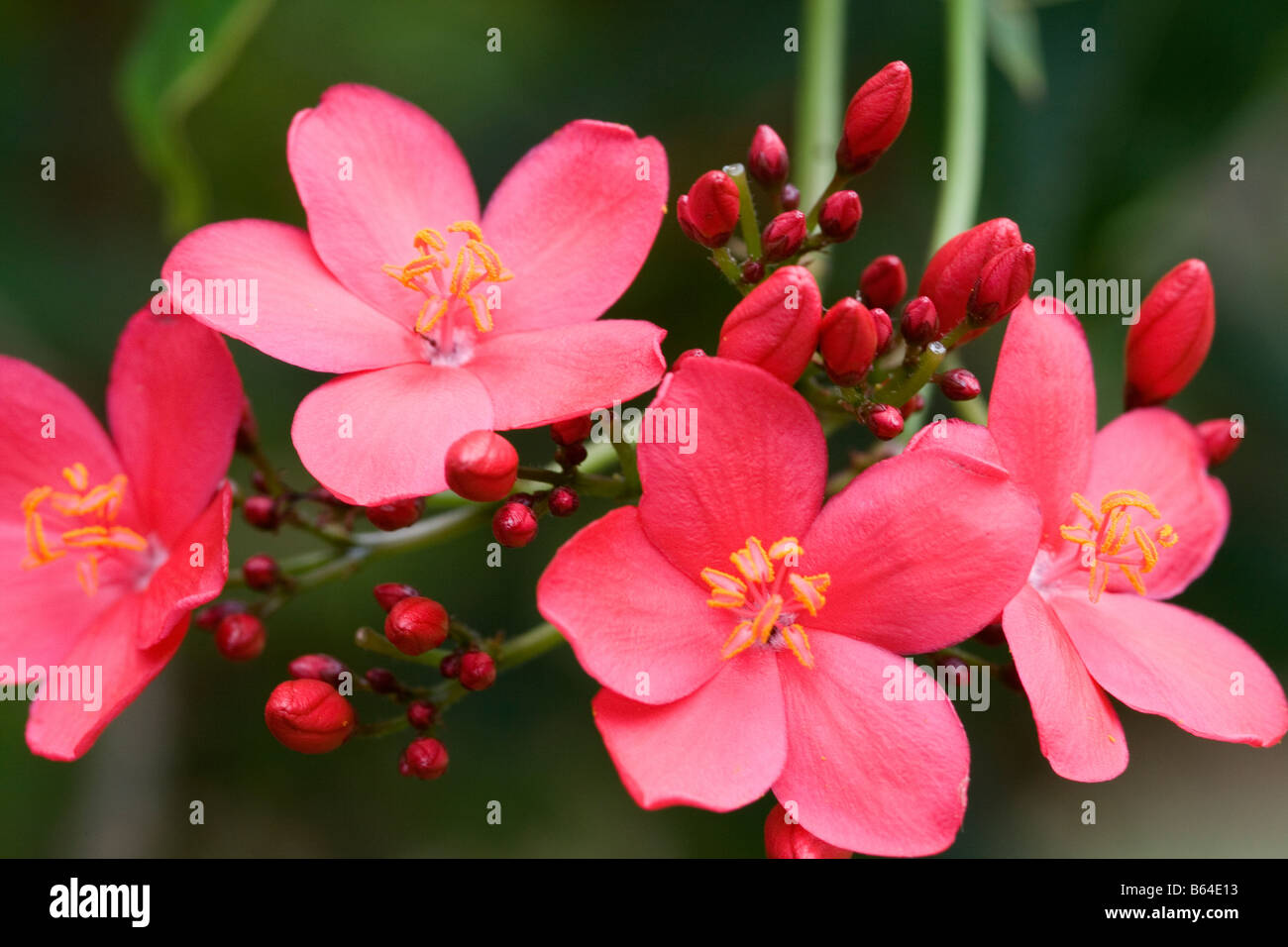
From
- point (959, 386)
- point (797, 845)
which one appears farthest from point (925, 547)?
point (797, 845)

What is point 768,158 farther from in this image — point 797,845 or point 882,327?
point 797,845

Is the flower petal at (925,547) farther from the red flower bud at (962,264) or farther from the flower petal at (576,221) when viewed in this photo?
the flower petal at (576,221)

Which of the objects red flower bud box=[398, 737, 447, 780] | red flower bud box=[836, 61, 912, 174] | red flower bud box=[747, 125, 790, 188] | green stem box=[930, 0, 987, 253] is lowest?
red flower bud box=[398, 737, 447, 780]

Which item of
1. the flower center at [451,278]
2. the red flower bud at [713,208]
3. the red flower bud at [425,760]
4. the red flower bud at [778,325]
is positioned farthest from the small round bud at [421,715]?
the red flower bud at [713,208]

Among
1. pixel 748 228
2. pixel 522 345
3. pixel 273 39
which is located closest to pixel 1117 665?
pixel 748 228

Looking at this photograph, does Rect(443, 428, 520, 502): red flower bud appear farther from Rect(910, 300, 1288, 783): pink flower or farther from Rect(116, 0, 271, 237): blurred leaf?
Rect(116, 0, 271, 237): blurred leaf

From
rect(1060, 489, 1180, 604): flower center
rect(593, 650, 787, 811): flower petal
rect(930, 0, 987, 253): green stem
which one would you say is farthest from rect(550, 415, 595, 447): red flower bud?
rect(930, 0, 987, 253): green stem
